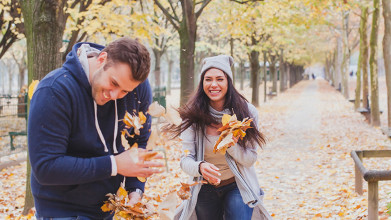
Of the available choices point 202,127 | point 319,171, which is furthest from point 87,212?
point 319,171

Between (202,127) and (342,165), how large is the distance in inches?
260

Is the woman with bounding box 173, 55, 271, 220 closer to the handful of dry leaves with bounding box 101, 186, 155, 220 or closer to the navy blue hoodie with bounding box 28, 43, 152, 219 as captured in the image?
the handful of dry leaves with bounding box 101, 186, 155, 220

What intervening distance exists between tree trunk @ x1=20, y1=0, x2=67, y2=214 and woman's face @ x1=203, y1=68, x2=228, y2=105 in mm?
3012

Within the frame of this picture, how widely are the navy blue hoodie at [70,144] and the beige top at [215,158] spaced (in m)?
1.08

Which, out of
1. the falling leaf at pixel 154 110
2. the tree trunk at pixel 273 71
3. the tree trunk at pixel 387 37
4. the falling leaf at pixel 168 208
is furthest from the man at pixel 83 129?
the tree trunk at pixel 273 71

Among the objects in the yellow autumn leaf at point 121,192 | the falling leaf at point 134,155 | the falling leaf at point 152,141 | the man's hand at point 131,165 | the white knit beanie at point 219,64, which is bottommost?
the yellow autumn leaf at point 121,192

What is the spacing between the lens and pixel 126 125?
2277mm

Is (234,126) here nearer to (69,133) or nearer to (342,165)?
(69,133)

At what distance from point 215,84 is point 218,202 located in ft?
3.11

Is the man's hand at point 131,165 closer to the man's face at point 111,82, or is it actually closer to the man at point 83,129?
the man at point 83,129

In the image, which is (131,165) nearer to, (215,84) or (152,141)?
(152,141)

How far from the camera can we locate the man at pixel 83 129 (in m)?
1.95

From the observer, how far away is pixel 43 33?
555 cm

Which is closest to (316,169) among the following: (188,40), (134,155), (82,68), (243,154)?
(188,40)
